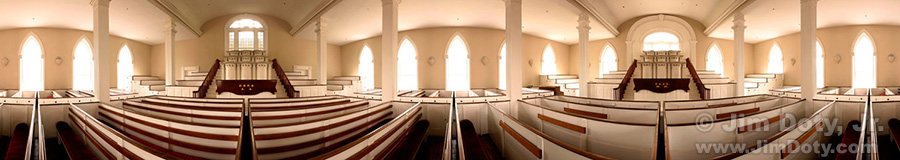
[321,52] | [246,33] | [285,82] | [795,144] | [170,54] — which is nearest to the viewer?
[795,144]

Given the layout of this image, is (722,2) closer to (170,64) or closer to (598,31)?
(598,31)

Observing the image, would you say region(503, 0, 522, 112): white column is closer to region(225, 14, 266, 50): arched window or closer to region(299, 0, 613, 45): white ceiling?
region(299, 0, 613, 45): white ceiling

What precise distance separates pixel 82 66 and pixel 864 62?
29.5 m

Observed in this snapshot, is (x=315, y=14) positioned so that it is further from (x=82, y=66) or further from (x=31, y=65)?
(x=31, y=65)

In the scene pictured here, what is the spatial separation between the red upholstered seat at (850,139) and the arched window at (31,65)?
21.1 m

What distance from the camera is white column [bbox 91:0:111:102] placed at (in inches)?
255

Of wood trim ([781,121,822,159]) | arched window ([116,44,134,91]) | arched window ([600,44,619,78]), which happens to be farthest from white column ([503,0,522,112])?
arched window ([116,44,134,91])

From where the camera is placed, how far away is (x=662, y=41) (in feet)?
42.1

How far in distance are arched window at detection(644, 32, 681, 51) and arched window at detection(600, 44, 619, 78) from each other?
1432 mm

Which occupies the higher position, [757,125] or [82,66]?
[82,66]

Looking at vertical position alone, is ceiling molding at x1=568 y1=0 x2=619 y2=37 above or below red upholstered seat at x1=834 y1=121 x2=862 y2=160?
above

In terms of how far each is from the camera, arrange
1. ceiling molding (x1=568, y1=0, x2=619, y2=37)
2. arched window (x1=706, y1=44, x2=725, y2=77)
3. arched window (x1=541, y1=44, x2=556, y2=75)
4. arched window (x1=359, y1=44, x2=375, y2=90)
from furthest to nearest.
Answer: arched window (x1=541, y1=44, x2=556, y2=75), arched window (x1=359, y1=44, x2=375, y2=90), arched window (x1=706, y1=44, x2=725, y2=77), ceiling molding (x1=568, y1=0, x2=619, y2=37)

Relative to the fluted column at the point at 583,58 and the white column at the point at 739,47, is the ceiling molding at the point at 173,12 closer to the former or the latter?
the fluted column at the point at 583,58

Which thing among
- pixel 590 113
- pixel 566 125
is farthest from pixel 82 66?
pixel 590 113
